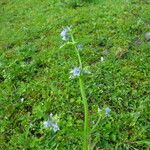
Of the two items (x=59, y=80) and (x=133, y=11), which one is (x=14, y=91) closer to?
(x=59, y=80)

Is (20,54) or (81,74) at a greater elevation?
(81,74)

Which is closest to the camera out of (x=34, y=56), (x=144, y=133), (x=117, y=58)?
(x=144, y=133)

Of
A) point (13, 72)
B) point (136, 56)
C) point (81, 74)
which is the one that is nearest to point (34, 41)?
point (13, 72)

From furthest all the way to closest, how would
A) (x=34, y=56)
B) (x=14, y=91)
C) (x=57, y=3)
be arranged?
(x=57, y=3) < (x=34, y=56) < (x=14, y=91)

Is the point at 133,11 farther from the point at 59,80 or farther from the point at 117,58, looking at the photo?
the point at 59,80

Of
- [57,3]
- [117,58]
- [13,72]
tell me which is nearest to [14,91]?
Result: [13,72]

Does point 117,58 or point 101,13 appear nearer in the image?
point 117,58
